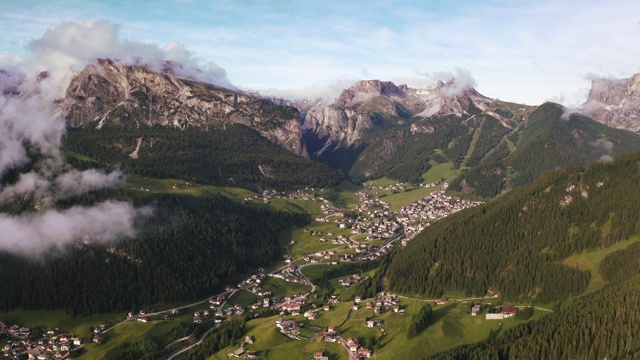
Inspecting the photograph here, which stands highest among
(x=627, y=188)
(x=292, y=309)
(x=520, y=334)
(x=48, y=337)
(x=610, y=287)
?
(x=627, y=188)

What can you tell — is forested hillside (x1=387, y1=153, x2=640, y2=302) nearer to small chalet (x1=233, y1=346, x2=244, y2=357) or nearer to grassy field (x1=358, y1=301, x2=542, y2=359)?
grassy field (x1=358, y1=301, x2=542, y2=359)

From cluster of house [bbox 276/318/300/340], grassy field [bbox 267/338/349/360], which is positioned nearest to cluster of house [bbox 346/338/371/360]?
grassy field [bbox 267/338/349/360]

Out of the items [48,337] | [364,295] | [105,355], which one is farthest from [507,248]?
[48,337]

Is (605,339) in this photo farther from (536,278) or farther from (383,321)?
(383,321)

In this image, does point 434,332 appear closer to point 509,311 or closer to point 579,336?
point 509,311

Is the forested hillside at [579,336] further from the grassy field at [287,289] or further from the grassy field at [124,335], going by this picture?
the grassy field at [124,335]

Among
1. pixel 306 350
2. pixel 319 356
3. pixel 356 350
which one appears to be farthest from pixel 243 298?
pixel 356 350

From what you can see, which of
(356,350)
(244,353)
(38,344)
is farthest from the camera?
(38,344)
